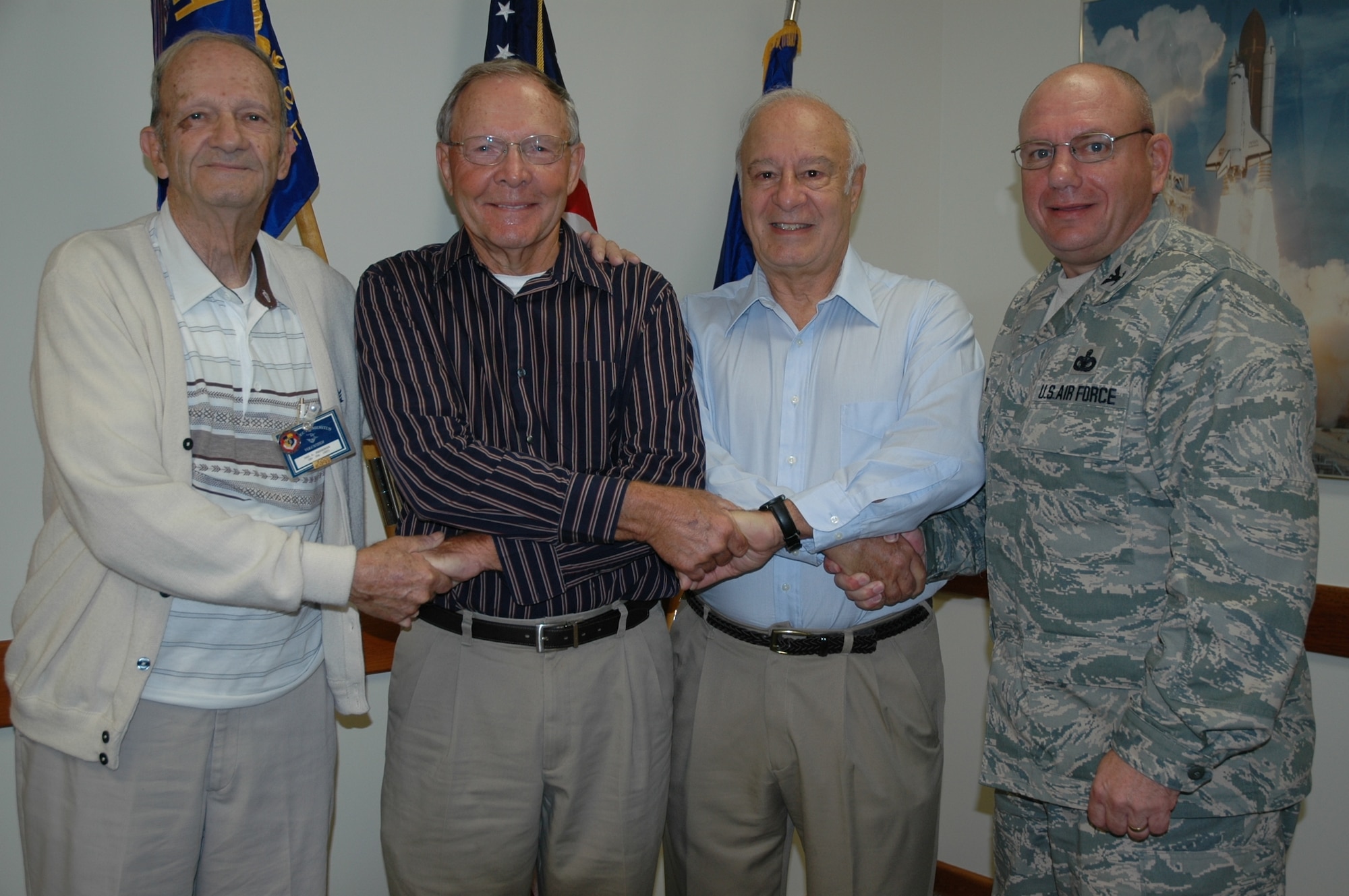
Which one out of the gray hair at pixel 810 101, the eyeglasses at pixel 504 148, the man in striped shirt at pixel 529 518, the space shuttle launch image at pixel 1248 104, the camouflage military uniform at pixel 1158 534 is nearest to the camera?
the camouflage military uniform at pixel 1158 534

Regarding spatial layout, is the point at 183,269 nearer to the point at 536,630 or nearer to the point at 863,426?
the point at 536,630

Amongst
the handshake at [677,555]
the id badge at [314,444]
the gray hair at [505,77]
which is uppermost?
the gray hair at [505,77]

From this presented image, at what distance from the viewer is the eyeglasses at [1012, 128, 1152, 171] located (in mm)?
1905

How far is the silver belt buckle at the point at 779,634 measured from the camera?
2207 mm

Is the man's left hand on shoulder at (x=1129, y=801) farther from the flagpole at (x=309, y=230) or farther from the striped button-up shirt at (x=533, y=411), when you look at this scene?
the flagpole at (x=309, y=230)

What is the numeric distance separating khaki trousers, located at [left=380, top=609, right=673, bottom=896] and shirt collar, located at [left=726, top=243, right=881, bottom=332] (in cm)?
83

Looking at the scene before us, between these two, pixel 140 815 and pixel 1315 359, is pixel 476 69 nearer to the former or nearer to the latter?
pixel 140 815

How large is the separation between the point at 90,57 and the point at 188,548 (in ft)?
4.04

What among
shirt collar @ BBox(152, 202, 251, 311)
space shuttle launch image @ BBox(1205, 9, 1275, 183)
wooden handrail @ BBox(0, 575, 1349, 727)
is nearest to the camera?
shirt collar @ BBox(152, 202, 251, 311)

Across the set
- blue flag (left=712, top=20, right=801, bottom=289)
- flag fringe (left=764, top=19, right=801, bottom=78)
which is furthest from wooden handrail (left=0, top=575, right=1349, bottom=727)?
flag fringe (left=764, top=19, right=801, bottom=78)

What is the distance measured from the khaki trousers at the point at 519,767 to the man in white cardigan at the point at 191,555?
0.15m

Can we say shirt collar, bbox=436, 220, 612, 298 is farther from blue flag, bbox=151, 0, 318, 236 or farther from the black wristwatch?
the black wristwatch

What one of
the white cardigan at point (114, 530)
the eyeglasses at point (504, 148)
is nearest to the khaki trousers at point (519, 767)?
the white cardigan at point (114, 530)

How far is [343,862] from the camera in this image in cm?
271
